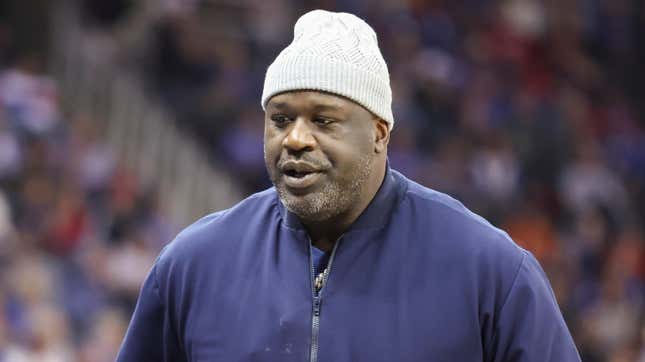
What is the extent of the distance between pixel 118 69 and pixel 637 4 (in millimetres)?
6960

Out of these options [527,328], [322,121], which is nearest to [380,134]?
[322,121]

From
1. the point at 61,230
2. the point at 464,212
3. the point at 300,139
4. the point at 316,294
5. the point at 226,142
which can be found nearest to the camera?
the point at 300,139

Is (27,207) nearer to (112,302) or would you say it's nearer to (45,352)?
(112,302)

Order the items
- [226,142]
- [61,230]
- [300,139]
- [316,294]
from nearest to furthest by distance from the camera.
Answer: [300,139], [316,294], [61,230], [226,142]

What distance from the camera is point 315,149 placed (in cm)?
301

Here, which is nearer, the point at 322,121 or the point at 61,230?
the point at 322,121

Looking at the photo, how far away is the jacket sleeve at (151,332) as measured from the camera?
3.28m

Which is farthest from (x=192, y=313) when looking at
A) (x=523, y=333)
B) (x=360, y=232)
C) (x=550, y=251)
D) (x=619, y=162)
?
(x=619, y=162)

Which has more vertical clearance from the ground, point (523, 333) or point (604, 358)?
point (523, 333)

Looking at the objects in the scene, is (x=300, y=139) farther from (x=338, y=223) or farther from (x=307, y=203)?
(x=338, y=223)

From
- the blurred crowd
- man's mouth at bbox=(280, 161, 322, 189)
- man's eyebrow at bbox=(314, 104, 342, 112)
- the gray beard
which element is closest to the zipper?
the gray beard

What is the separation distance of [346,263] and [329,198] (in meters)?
0.18

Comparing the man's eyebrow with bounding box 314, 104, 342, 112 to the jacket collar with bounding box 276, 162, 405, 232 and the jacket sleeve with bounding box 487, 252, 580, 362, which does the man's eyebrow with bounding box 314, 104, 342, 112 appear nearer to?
the jacket collar with bounding box 276, 162, 405, 232

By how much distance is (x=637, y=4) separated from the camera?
52.7 ft
